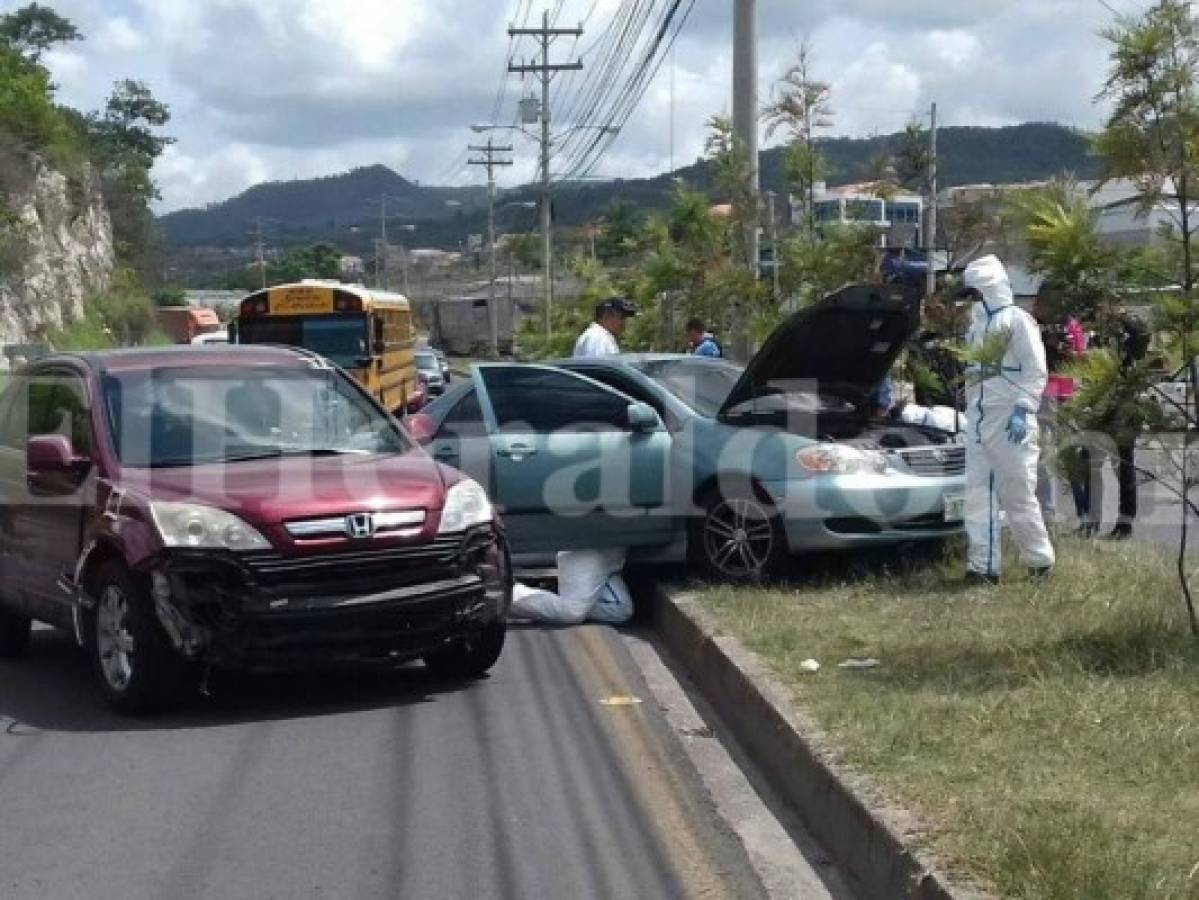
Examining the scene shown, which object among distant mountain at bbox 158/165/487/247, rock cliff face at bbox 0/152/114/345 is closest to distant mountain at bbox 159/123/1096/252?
distant mountain at bbox 158/165/487/247

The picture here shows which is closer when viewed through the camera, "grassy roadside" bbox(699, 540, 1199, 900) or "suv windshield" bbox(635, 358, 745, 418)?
"grassy roadside" bbox(699, 540, 1199, 900)

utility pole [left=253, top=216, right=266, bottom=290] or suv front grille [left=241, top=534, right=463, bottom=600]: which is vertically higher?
utility pole [left=253, top=216, right=266, bottom=290]

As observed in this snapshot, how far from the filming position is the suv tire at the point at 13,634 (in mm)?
9891

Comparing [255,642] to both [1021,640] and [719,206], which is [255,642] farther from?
[719,206]

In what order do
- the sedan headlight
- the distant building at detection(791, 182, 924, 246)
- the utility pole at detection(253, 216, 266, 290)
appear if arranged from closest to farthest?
the sedan headlight, the distant building at detection(791, 182, 924, 246), the utility pole at detection(253, 216, 266, 290)

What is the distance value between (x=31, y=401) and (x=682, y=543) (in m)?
3.97

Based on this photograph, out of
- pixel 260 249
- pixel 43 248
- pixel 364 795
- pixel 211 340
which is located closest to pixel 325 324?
pixel 211 340

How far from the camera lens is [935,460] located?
10484mm

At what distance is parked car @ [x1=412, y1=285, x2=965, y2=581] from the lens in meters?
10.3

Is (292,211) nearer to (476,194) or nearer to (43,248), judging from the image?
(476,194)

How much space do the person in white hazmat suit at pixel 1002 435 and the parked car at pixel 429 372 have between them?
29.4 m

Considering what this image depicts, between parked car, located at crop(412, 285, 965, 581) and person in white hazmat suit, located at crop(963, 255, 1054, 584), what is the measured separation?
0.57 meters

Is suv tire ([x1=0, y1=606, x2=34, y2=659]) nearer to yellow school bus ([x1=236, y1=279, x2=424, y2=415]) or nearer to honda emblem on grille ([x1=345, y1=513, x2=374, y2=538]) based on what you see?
honda emblem on grille ([x1=345, y1=513, x2=374, y2=538])

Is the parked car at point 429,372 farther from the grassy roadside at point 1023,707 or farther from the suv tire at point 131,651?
the suv tire at point 131,651
